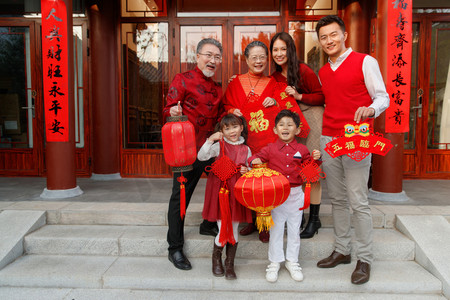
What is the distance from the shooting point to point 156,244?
296 centimetres

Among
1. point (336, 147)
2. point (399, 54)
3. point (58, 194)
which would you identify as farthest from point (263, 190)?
point (58, 194)

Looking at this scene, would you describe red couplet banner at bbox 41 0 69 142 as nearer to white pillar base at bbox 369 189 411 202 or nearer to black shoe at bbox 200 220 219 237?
black shoe at bbox 200 220 219 237

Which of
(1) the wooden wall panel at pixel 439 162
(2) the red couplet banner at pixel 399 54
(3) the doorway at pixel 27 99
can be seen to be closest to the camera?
(2) the red couplet banner at pixel 399 54

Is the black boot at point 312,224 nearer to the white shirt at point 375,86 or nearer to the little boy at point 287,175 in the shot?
the little boy at point 287,175

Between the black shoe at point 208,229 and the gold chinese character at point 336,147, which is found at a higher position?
the gold chinese character at point 336,147

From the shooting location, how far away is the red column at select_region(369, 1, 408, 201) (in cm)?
381

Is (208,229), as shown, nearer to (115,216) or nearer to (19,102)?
(115,216)

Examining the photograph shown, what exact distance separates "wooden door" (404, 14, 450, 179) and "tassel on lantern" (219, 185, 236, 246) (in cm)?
419

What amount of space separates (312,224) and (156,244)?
1524 mm

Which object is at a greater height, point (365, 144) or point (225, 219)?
point (365, 144)

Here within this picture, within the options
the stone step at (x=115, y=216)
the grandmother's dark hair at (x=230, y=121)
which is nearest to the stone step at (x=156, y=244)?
the stone step at (x=115, y=216)

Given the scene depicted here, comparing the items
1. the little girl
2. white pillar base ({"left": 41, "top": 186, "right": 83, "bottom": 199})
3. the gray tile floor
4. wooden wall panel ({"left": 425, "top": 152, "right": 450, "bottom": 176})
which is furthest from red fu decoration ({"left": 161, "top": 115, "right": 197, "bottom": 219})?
wooden wall panel ({"left": 425, "top": 152, "right": 450, "bottom": 176})

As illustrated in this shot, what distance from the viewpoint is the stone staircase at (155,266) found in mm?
2461

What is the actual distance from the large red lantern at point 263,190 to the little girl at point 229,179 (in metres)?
0.21
